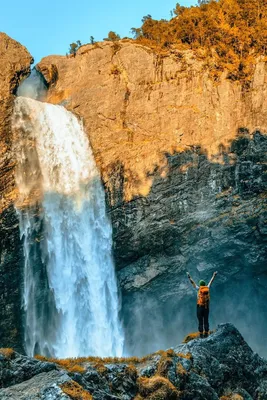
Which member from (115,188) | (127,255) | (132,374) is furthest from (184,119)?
(132,374)

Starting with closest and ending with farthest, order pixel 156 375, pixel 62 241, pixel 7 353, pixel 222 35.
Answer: pixel 7 353 < pixel 156 375 < pixel 62 241 < pixel 222 35

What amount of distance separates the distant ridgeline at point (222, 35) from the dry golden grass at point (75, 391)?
29.8m

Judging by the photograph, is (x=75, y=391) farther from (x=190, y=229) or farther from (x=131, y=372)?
(x=190, y=229)

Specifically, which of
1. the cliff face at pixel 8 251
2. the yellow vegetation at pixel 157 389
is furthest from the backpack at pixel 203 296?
A: the cliff face at pixel 8 251

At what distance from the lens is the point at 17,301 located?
30.5 metres

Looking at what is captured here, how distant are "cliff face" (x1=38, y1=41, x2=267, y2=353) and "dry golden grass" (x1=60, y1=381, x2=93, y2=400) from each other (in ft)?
75.7

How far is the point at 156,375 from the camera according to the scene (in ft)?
42.1

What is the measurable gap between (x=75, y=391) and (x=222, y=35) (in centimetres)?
3393

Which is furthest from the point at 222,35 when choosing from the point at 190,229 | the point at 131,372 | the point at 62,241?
the point at 131,372

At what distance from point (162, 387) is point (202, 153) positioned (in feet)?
78.6

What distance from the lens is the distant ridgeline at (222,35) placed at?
36250 millimetres

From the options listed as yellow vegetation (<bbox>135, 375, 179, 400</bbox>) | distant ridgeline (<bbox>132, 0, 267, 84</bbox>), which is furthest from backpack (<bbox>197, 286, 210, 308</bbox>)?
distant ridgeline (<bbox>132, 0, 267, 84</bbox>)

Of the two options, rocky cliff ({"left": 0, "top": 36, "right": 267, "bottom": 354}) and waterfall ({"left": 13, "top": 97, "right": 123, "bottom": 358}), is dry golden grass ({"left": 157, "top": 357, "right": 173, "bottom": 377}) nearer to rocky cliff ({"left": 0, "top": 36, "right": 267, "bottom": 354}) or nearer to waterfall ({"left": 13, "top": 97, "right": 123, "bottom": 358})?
waterfall ({"left": 13, "top": 97, "right": 123, "bottom": 358})

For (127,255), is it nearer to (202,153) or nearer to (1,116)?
(202,153)
